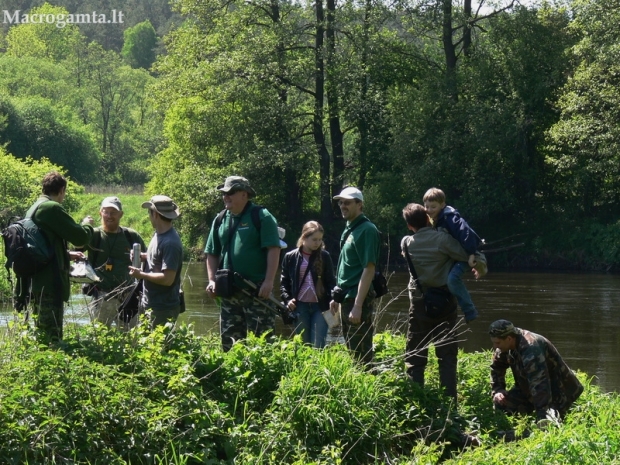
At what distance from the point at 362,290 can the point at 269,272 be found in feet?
2.51

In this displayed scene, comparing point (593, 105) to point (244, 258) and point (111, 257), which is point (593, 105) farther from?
point (244, 258)

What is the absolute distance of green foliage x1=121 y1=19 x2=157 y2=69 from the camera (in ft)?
444

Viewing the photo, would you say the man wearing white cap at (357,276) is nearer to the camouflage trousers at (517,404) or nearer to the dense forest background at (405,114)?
the camouflage trousers at (517,404)

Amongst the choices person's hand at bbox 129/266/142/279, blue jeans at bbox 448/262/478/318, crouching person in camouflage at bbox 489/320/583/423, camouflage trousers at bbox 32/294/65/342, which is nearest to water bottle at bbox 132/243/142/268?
person's hand at bbox 129/266/142/279

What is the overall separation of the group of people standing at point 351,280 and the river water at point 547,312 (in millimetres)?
682

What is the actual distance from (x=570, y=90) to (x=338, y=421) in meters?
28.9

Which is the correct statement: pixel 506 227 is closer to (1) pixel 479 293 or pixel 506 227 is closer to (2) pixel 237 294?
(1) pixel 479 293

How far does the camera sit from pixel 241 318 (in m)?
8.41

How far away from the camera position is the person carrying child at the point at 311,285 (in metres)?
9.45

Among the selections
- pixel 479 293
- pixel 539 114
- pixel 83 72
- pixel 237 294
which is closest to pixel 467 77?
pixel 539 114

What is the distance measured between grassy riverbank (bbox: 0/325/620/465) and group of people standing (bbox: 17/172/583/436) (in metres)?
0.25

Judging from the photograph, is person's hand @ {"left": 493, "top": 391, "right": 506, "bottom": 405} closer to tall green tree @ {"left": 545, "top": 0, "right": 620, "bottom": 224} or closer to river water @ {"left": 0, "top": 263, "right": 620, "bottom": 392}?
river water @ {"left": 0, "top": 263, "right": 620, "bottom": 392}

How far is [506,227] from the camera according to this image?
37.2 m

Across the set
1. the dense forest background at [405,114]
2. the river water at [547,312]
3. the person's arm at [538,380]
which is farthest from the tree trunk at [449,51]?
the person's arm at [538,380]
